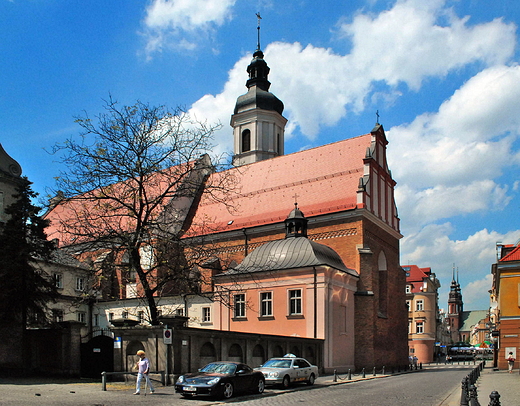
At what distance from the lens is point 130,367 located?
73.2 feet

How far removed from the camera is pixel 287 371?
2105 cm

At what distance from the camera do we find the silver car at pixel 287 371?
67.4ft

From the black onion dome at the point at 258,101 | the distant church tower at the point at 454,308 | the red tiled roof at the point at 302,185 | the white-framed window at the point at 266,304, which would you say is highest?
the black onion dome at the point at 258,101

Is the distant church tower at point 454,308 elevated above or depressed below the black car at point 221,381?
below

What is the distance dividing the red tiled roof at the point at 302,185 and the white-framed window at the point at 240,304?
518cm

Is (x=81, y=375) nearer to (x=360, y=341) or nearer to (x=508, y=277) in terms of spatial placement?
(x=360, y=341)

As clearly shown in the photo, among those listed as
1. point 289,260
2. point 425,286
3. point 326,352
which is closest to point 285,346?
point 326,352

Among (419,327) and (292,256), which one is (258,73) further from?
(419,327)

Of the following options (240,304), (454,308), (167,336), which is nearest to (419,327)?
(240,304)

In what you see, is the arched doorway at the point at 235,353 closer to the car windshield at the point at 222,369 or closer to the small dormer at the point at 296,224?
the car windshield at the point at 222,369

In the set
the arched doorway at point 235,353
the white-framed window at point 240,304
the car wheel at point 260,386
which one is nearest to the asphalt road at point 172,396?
the car wheel at point 260,386

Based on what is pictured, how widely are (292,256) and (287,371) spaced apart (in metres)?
14.0

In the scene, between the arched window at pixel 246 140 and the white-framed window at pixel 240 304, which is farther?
the arched window at pixel 246 140

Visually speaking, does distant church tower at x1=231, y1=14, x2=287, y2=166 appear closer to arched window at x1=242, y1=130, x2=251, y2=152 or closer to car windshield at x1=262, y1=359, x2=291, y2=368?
arched window at x1=242, y1=130, x2=251, y2=152
